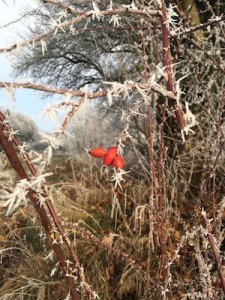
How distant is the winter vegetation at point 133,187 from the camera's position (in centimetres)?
101

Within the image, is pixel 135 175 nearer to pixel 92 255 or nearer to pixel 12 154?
pixel 92 255

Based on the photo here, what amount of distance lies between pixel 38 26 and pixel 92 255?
7723mm

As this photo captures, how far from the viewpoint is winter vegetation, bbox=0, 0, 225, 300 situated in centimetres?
101

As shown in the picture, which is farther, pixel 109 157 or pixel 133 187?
pixel 133 187

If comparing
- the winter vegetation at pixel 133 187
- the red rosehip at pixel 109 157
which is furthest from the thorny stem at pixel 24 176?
the red rosehip at pixel 109 157

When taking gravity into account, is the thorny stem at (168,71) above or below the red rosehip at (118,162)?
above

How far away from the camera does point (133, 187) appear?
353 cm

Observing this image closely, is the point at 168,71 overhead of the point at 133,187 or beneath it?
overhead

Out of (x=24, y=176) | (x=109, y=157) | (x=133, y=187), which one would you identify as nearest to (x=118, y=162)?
(x=109, y=157)

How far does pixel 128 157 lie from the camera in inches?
203

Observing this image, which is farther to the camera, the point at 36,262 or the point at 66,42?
the point at 66,42

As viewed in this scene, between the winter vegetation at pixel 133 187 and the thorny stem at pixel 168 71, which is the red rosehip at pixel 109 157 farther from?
the thorny stem at pixel 168 71

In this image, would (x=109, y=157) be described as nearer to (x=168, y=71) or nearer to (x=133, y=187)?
(x=168, y=71)

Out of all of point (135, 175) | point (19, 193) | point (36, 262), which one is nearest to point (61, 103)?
point (19, 193)
